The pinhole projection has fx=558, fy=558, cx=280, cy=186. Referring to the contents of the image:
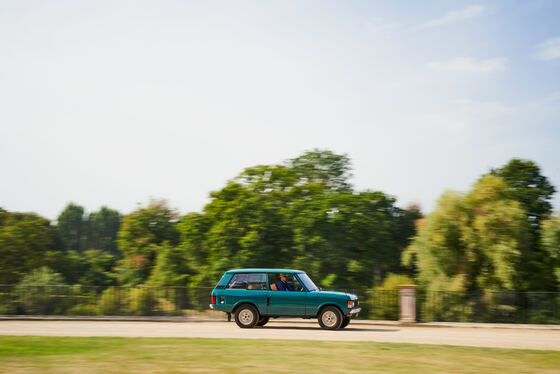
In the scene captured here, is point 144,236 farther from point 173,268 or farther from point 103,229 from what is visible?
point 103,229

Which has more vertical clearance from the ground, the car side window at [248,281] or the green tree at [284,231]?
the green tree at [284,231]

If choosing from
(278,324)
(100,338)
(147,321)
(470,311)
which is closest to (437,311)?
(470,311)

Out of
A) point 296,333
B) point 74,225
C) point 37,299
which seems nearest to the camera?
point 296,333

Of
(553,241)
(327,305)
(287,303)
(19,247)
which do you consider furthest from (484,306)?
(19,247)

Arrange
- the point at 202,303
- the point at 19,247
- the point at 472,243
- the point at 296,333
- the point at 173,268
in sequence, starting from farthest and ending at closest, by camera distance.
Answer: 1. the point at 19,247
2. the point at 173,268
3. the point at 472,243
4. the point at 202,303
5. the point at 296,333

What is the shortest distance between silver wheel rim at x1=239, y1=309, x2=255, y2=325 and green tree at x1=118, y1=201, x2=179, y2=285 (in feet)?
114

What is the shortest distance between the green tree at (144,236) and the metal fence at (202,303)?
87.2ft

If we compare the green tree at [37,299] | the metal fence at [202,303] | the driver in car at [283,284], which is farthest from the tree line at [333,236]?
the green tree at [37,299]

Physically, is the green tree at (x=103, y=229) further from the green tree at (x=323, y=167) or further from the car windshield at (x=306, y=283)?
the car windshield at (x=306, y=283)

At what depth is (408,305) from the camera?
72.6ft

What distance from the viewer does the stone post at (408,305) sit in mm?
21969

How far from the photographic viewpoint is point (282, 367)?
983 cm

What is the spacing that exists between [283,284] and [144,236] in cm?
3872

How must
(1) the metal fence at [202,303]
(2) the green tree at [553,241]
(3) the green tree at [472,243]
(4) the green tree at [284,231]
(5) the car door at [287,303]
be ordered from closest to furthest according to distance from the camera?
(5) the car door at [287,303] < (1) the metal fence at [202,303] < (3) the green tree at [472,243] < (2) the green tree at [553,241] < (4) the green tree at [284,231]
